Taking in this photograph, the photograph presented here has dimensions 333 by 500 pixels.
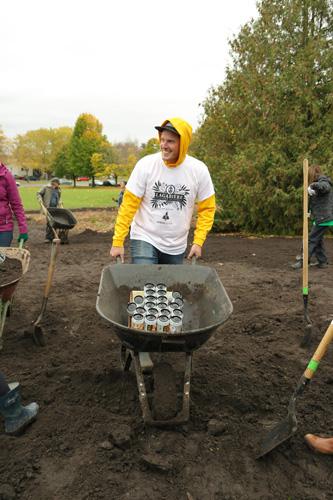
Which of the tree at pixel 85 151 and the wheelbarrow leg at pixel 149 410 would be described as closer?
the wheelbarrow leg at pixel 149 410

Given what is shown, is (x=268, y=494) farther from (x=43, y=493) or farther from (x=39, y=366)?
(x=39, y=366)

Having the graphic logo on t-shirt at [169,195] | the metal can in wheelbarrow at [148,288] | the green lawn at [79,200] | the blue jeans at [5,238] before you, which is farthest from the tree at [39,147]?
the metal can in wheelbarrow at [148,288]

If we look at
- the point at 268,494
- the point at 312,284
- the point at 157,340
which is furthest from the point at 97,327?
the point at 312,284

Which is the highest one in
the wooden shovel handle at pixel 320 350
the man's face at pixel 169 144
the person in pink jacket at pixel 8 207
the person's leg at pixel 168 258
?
the man's face at pixel 169 144

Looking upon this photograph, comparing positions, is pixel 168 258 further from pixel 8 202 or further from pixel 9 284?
pixel 8 202

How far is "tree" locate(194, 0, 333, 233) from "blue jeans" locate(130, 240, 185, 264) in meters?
7.93

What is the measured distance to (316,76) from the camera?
10.7 meters

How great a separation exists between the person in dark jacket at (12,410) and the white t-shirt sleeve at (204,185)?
2.08m

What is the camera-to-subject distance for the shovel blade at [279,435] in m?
2.35

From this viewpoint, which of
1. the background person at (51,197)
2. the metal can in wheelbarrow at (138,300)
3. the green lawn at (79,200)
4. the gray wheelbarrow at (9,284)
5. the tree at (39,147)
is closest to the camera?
the metal can in wheelbarrow at (138,300)

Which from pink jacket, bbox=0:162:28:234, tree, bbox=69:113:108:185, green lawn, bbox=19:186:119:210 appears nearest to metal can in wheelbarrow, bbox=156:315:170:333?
pink jacket, bbox=0:162:28:234

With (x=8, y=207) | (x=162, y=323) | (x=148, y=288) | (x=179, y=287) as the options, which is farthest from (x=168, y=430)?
(x=8, y=207)

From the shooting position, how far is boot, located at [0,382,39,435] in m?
2.55

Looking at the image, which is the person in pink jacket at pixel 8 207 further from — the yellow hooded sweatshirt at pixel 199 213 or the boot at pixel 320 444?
the boot at pixel 320 444
